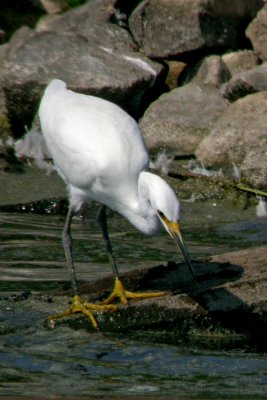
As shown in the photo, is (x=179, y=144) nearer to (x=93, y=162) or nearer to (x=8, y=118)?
(x=8, y=118)

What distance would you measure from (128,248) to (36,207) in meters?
1.56

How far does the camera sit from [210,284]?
292 inches

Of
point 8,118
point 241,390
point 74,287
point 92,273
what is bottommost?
point 8,118

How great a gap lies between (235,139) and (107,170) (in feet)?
16.9

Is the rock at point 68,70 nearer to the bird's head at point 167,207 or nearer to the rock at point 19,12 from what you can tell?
the rock at point 19,12

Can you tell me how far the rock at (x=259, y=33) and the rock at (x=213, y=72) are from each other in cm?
53

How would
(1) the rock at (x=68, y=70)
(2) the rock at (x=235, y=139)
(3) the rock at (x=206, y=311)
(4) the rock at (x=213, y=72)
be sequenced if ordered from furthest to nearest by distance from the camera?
(4) the rock at (x=213, y=72) < (1) the rock at (x=68, y=70) < (2) the rock at (x=235, y=139) < (3) the rock at (x=206, y=311)

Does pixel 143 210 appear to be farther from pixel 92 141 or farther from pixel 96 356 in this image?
pixel 96 356

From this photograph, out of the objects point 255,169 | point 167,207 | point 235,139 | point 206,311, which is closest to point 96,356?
point 206,311

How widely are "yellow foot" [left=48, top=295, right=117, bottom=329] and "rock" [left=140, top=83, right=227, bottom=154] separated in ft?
18.9

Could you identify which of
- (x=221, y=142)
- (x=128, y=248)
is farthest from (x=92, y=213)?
(x=221, y=142)

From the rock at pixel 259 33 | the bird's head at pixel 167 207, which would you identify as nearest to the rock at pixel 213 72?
the rock at pixel 259 33

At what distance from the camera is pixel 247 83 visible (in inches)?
533

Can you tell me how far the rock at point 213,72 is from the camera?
46.9ft
